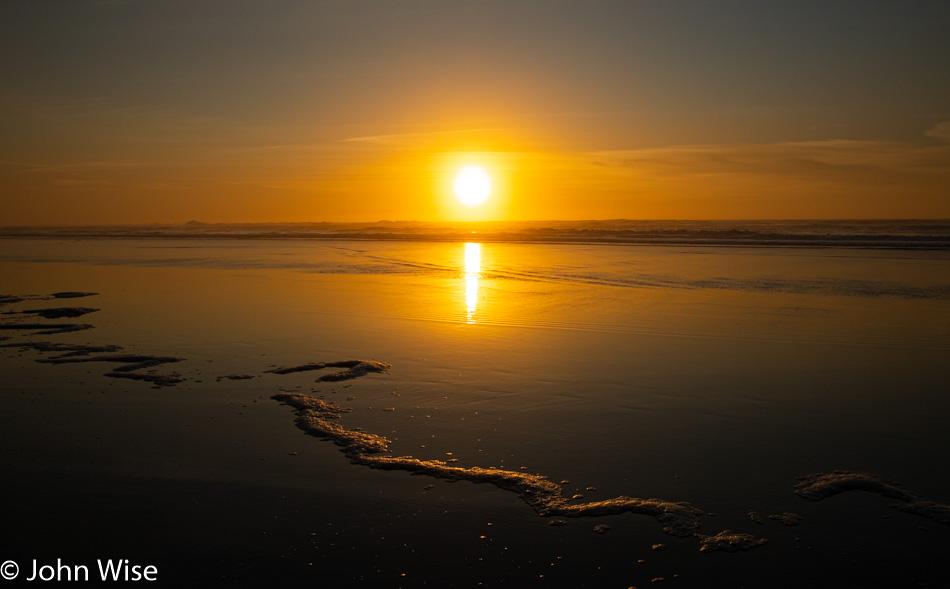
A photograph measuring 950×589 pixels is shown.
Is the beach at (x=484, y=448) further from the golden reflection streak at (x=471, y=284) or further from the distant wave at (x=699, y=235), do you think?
the distant wave at (x=699, y=235)

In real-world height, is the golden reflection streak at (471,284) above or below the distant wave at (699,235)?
below

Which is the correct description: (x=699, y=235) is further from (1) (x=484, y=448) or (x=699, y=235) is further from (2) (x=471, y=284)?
(1) (x=484, y=448)

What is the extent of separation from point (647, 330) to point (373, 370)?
454 centimetres

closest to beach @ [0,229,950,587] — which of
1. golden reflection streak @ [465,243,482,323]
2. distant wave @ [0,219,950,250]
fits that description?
golden reflection streak @ [465,243,482,323]

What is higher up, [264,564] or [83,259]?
[83,259]

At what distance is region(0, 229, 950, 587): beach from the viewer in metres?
3.49

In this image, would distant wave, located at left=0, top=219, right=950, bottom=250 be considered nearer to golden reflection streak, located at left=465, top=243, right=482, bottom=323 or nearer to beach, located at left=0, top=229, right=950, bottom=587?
golden reflection streak, located at left=465, top=243, right=482, bottom=323

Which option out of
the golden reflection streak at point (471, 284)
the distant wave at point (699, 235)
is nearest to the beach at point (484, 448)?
the golden reflection streak at point (471, 284)

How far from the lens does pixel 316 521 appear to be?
3.83 m

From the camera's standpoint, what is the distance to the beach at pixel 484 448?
349cm

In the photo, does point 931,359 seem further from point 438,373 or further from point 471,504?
point 471,504

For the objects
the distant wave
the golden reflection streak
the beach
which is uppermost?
the distant wave

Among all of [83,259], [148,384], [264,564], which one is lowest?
[264,564]

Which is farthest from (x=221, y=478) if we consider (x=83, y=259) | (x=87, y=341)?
(x=83, y=259)
